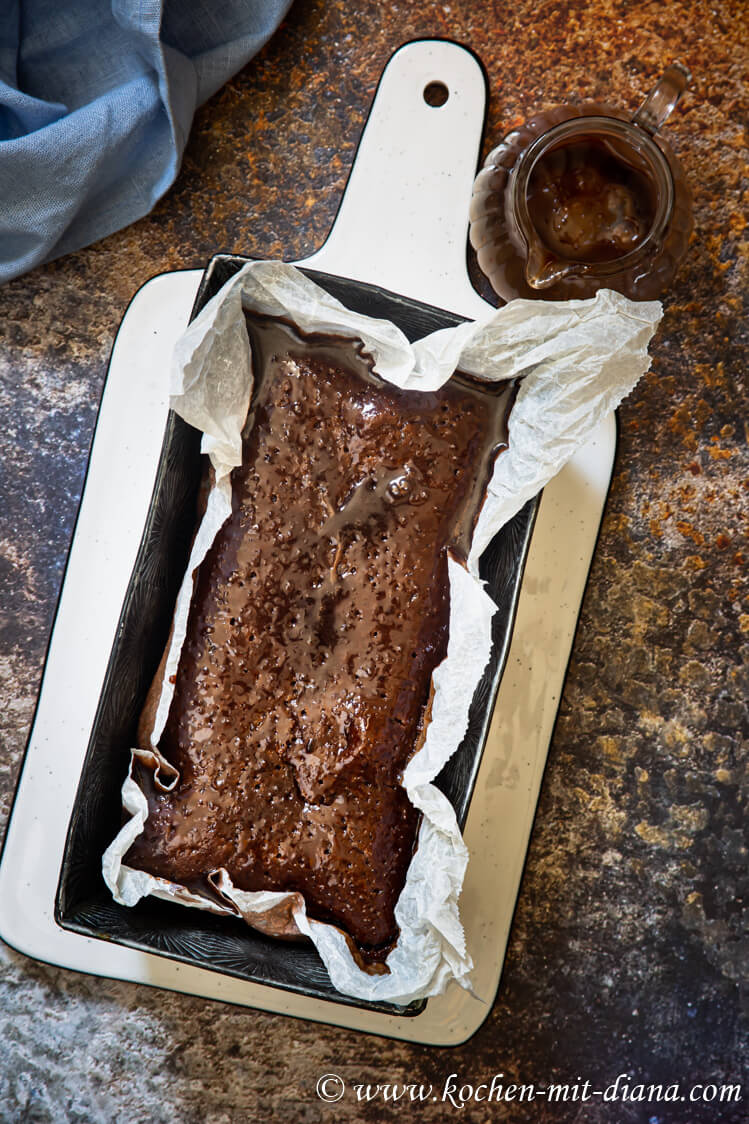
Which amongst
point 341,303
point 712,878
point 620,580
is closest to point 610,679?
point 620,580

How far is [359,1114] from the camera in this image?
1.09 metres

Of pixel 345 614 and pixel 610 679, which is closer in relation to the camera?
pixel 345 614

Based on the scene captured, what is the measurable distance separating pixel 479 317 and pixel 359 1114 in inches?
43.2

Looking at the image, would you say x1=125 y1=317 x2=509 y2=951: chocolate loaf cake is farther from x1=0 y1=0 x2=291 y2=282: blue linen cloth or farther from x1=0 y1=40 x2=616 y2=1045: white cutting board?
x1=0 y1=0 x2=291 y2=282: blue linen cloth

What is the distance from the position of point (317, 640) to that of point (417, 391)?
317mm

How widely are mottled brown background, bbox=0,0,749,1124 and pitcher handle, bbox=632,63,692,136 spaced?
17cm

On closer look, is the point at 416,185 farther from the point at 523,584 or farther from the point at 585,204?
the point at 523,584

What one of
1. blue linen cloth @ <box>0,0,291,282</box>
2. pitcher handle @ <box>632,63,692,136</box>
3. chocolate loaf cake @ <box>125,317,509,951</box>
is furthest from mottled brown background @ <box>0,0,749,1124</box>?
chocolate loaf cake @ <box>125,317,509,951</box>

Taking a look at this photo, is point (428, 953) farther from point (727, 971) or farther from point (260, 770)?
point (727, 971)

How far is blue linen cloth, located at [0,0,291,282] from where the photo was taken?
1.00 meters

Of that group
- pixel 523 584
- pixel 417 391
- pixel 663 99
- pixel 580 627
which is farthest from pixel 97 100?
pixel 580 627

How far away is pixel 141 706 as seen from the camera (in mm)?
924

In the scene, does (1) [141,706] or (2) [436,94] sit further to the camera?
(2) [436,94]

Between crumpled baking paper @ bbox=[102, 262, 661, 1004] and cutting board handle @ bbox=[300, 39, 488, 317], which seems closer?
crumpled baking paper @ bbox=[102, 262, 661, 1004]
